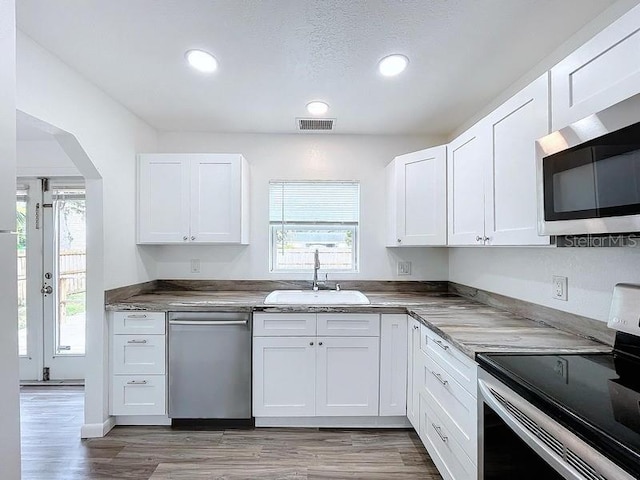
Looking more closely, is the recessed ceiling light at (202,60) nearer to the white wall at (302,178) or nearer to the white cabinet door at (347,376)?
the white wall at (302,178)

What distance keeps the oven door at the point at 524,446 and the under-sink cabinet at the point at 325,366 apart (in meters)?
1.14

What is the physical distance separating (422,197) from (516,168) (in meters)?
1.09

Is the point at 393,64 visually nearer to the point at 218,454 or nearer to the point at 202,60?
the point at 202,60

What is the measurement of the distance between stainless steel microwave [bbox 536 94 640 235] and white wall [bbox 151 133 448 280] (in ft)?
6.16

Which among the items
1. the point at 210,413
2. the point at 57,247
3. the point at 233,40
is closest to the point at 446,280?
the point at 210,413

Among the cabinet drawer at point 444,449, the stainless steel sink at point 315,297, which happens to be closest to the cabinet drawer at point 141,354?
the stainless steel sink at point 315,297

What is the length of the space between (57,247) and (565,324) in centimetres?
420

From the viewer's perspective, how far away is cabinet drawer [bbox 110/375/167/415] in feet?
8.34

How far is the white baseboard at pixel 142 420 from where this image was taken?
2.60 meters

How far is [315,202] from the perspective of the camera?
3299 mm

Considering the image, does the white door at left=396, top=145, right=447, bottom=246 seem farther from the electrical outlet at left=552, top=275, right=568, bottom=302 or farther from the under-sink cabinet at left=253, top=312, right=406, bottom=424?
the electrical outlet at left=552, top=275, right=568, bottom=302

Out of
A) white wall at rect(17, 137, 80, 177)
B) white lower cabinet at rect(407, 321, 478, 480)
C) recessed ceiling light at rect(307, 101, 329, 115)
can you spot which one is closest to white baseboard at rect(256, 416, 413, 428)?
white lower cabinet at rect(407, 321, 478, 480)

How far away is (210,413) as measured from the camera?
99.8 inches

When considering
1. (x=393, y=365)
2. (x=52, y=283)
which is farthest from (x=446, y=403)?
(x=52, y=283)
